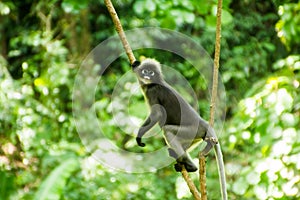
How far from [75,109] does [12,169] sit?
110cm

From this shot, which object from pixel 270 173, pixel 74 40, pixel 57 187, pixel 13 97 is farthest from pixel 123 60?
pixel 270 173

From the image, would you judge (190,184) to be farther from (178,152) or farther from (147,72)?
(147,72)

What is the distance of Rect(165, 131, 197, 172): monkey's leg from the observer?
272cm

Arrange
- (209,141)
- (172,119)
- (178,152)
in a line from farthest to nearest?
(172,119)
(178,152)
(209,141)

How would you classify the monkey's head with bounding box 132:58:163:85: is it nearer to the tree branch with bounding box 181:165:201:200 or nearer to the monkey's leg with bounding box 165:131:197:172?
the monkey's leg with bounding box 165:131:197:172

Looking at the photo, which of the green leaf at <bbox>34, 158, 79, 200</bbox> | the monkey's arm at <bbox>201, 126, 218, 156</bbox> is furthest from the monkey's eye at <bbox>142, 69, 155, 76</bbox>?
the green leaf at <bbox>34, 158, 79, 200</bbox>

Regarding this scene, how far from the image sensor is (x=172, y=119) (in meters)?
2.91

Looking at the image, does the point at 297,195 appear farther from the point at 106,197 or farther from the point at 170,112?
the point at 106,197

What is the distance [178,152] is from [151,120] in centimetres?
22

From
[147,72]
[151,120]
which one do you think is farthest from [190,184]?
[147,72]

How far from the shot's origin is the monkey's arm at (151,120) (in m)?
2.77

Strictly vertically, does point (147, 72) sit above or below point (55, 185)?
below

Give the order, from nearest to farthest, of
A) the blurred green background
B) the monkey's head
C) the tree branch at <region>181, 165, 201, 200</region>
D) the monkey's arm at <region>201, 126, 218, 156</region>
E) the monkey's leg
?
the tree branch at <region>181, 165, 201, 200</region> → the monkey's arm at <region>201, 126, 218, 156</region> → the monkey's leg → the monkey's head → the blurred green background

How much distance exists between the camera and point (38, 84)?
20.4 ft
